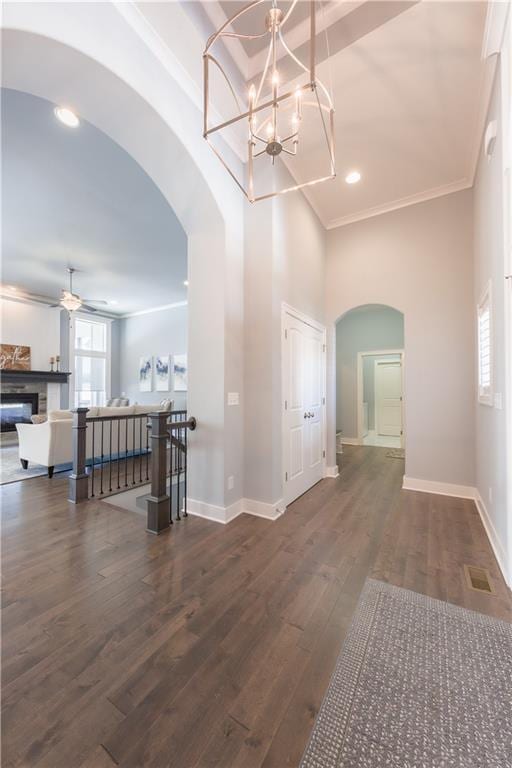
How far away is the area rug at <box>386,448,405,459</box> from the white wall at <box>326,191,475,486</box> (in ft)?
6.00

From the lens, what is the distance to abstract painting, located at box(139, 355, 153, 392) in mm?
8867

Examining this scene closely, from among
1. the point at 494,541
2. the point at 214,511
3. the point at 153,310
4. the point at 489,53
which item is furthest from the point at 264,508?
the point at 153,310

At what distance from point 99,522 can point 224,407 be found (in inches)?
65.4

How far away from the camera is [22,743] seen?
107 centimetres

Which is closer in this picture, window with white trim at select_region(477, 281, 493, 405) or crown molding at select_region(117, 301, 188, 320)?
window with white trim at select_region(477, 281, 493, 405)

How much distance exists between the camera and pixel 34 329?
25.5 ft

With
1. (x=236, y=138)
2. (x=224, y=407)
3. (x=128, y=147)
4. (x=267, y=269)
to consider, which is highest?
(x=236, y=138)

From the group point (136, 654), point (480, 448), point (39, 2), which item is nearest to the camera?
point (136, 654)

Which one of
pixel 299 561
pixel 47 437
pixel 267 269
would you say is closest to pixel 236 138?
pixel 267 269

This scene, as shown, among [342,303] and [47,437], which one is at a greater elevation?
[342,303]

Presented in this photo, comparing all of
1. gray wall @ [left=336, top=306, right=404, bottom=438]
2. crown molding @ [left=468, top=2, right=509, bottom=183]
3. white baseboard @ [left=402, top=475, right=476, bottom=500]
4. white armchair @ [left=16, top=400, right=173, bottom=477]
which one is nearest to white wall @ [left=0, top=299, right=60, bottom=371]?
white armchair @ [left=16, top=400, right=173, bottom=477]

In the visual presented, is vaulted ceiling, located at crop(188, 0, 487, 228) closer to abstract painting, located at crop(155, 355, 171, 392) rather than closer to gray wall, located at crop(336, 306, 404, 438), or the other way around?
gray wall, located at crop(336, 306, 404, 438)

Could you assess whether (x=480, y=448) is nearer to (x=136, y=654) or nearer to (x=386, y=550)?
(x=386, y=550)

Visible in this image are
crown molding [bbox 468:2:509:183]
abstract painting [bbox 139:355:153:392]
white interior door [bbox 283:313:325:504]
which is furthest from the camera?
abstract painting [bbox 139:355:153:392]
